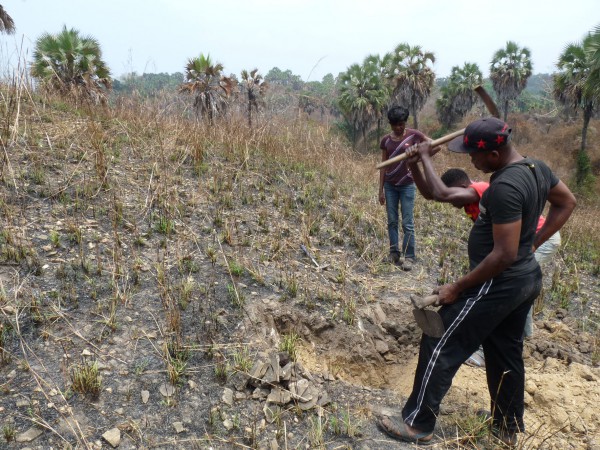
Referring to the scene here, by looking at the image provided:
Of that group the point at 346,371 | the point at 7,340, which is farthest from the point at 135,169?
the point at 346,371

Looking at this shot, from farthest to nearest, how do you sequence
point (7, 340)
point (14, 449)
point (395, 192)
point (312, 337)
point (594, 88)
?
point (594, 88) < point (395, 192) < point (312, 337) < point (7, 340) < point (14, 449)

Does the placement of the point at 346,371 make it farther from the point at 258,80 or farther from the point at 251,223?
the point at 258,80

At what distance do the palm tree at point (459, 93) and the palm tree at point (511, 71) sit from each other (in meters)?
2.63

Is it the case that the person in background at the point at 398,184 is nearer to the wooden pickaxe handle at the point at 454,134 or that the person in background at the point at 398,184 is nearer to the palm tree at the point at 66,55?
the wooden pickaxe handle at the point at 454,134

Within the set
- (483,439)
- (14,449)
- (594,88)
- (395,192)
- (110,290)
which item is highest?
(594,88)

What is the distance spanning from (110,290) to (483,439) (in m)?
2.87

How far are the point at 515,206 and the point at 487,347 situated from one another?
95 cm

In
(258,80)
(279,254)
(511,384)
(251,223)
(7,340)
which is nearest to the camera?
(511,384)

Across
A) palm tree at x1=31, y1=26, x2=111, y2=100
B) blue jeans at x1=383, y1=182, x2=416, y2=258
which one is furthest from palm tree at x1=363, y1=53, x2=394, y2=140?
blue jeans at x1=383, y1=182, x2=416, y2=258

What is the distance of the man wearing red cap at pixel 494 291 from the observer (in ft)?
6.57

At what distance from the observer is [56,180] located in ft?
14.6

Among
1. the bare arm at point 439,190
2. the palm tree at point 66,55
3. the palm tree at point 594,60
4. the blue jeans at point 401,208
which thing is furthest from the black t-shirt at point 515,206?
the palm tree at point 594,60

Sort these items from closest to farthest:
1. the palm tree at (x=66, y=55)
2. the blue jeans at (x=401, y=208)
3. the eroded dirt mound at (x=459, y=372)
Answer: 1. the eroded dirt mound at (x=459, y=372)
2. the blue jeans at (x=401, y=208)
3. the palm tree at (x=66, y=55)

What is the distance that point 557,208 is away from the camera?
258 centimetres
